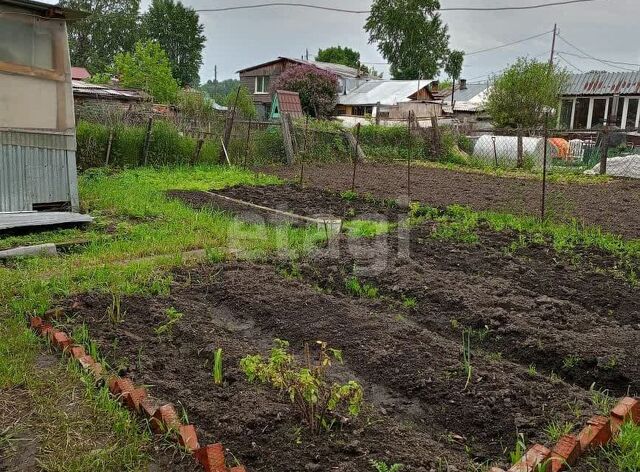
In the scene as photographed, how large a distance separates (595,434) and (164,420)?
1944mm

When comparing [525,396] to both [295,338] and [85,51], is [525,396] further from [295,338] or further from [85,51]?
[85,51]

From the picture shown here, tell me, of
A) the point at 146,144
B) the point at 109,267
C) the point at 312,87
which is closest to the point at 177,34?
the point at 312,87

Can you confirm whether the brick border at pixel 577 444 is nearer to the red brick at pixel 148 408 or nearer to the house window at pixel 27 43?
the red brick at pixel 148 408

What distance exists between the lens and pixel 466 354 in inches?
140

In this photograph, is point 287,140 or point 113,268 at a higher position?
point 287,140

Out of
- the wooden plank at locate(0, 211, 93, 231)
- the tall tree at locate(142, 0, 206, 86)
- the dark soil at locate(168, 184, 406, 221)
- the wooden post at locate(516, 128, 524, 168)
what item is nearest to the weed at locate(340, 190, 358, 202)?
the dark soil at locate(168, 184, 406, 221)

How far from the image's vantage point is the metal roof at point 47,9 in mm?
7094

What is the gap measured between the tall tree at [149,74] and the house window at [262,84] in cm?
860

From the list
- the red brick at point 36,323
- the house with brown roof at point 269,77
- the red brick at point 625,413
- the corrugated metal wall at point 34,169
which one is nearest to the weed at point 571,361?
the red brick at point 625,413

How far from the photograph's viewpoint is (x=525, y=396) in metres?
2.98

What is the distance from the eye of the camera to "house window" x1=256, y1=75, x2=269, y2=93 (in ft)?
136

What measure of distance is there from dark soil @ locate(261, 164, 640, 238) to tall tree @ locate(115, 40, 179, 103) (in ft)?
61.7

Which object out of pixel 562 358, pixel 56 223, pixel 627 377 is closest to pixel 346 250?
pixel 562 358

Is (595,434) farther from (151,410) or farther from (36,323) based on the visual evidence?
(36,323)
